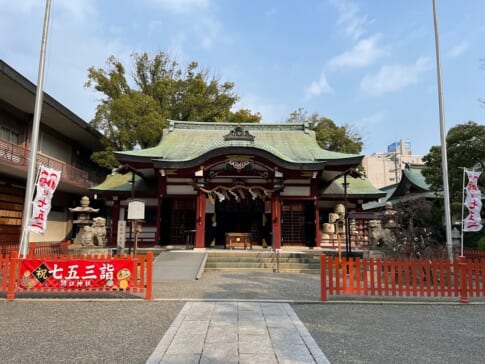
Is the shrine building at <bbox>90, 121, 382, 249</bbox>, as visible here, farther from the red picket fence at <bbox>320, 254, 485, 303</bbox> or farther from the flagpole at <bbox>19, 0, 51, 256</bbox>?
the red picket fence at <bbox>320, 254, 485, 303</bbox>

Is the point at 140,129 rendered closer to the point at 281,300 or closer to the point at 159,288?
the point at 159,288

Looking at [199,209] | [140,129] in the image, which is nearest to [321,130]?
[140,129]

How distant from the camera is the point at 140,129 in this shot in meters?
21.9

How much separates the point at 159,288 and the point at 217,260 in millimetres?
4305

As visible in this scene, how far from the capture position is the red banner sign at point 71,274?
692 cm

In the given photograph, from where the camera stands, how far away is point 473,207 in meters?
10.4

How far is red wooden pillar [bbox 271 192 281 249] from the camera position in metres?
14.4

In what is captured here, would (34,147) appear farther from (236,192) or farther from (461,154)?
(461,154)

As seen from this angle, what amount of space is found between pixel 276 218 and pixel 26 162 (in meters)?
12.8

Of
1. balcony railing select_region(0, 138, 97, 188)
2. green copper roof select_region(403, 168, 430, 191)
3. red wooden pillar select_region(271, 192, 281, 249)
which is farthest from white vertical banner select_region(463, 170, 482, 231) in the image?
balcony railing select_region(0, 138, 97, 188)

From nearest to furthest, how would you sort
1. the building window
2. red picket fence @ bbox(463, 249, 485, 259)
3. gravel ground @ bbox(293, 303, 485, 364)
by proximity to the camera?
gravel ground @ bbox(293, 303, 485, 364) → red picket fence @ bbox(463, 249, 485, 259) → the building window

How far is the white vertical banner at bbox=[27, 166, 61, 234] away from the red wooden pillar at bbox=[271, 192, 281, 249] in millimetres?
8986

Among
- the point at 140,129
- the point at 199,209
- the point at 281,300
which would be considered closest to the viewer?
the point at 281,300

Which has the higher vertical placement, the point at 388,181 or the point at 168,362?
the point at 388,181
